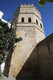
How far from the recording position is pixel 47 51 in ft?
24.3

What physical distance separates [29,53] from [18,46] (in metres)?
1.67

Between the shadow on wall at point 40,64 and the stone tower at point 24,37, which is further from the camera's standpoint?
the stone tower at point 24,37

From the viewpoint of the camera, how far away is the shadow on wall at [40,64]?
700 centimetres

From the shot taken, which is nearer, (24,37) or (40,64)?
(40,64)

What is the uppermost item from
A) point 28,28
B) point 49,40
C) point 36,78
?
point 28,28

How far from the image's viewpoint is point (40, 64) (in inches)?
314

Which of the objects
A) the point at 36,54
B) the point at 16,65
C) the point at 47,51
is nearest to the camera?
the point at 47,51

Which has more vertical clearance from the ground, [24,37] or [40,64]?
[24,37]

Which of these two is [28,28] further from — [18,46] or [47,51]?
[47,51]

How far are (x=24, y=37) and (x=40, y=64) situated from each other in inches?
160

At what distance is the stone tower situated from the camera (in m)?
7.97

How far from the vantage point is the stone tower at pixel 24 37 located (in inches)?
314

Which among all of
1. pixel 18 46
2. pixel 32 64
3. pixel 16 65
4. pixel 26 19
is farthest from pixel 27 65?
pixel 26 19

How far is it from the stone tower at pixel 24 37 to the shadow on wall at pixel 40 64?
1.90 ft
